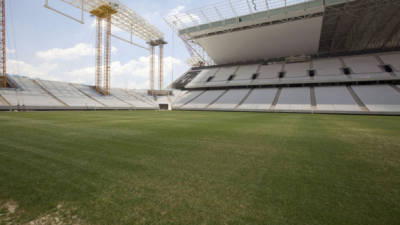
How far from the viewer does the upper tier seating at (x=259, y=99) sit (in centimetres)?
2680

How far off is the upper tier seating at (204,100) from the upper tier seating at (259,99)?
6.77m

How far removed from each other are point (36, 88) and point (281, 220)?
43.7m

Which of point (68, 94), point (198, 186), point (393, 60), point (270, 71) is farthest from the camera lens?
point (270, 71)

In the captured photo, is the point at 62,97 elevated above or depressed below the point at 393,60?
below

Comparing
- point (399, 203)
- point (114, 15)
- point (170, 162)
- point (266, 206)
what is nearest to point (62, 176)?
point (170, 162)

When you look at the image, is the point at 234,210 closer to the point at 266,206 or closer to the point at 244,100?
the point at 266,206

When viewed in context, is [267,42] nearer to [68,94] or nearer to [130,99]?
[130,99]

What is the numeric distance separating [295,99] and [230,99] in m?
11.0

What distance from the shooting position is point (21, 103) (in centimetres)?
2469

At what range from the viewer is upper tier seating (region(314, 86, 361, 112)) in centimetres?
2173

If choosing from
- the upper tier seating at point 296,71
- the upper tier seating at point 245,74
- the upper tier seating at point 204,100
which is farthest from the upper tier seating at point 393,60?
the upper tier seating at point 204,100

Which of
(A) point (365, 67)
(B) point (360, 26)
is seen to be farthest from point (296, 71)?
(B) point (360, 26)

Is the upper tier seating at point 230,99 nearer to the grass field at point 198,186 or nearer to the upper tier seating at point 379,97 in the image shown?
the upper tier seating at point 379,97

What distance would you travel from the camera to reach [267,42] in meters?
33.9
